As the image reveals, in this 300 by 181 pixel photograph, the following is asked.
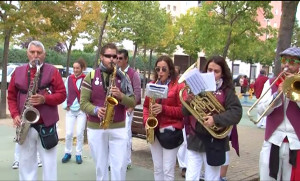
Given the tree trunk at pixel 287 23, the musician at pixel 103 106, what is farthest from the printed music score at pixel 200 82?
the tree trunk at pixel 287 23

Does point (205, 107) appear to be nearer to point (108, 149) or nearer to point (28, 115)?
point (108, 149)

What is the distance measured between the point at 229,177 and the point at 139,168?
1514 millimetres

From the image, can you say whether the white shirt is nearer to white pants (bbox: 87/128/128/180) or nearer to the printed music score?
the printed music score

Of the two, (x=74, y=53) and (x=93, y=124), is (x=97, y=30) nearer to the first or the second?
(x=93, y=124)

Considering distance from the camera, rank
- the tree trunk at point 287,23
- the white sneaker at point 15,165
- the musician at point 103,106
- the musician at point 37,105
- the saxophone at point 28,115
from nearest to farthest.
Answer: the saxophone at point 28,115, the musician at point 37,105, the musician at point 103,106, the white sneaker at point 15,165, the tree trunk at point 287,23

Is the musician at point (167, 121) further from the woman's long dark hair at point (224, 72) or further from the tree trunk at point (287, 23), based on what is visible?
the tree trunk at point (287, 23)

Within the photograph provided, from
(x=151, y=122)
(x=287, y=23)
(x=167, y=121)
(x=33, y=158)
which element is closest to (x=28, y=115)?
(x=33, y=158)

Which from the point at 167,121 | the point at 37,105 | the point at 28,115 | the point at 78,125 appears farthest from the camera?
the point at 78,125

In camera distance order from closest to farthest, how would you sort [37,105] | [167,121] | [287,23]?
[37,105]
[167,121]
[287,23]

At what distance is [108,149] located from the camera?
4449 millimetres

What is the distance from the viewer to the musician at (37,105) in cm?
411

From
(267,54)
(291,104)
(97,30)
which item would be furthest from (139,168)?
(267,54)

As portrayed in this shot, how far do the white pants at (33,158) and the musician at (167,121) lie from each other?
1201 mm

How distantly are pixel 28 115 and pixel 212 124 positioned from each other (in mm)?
1968
